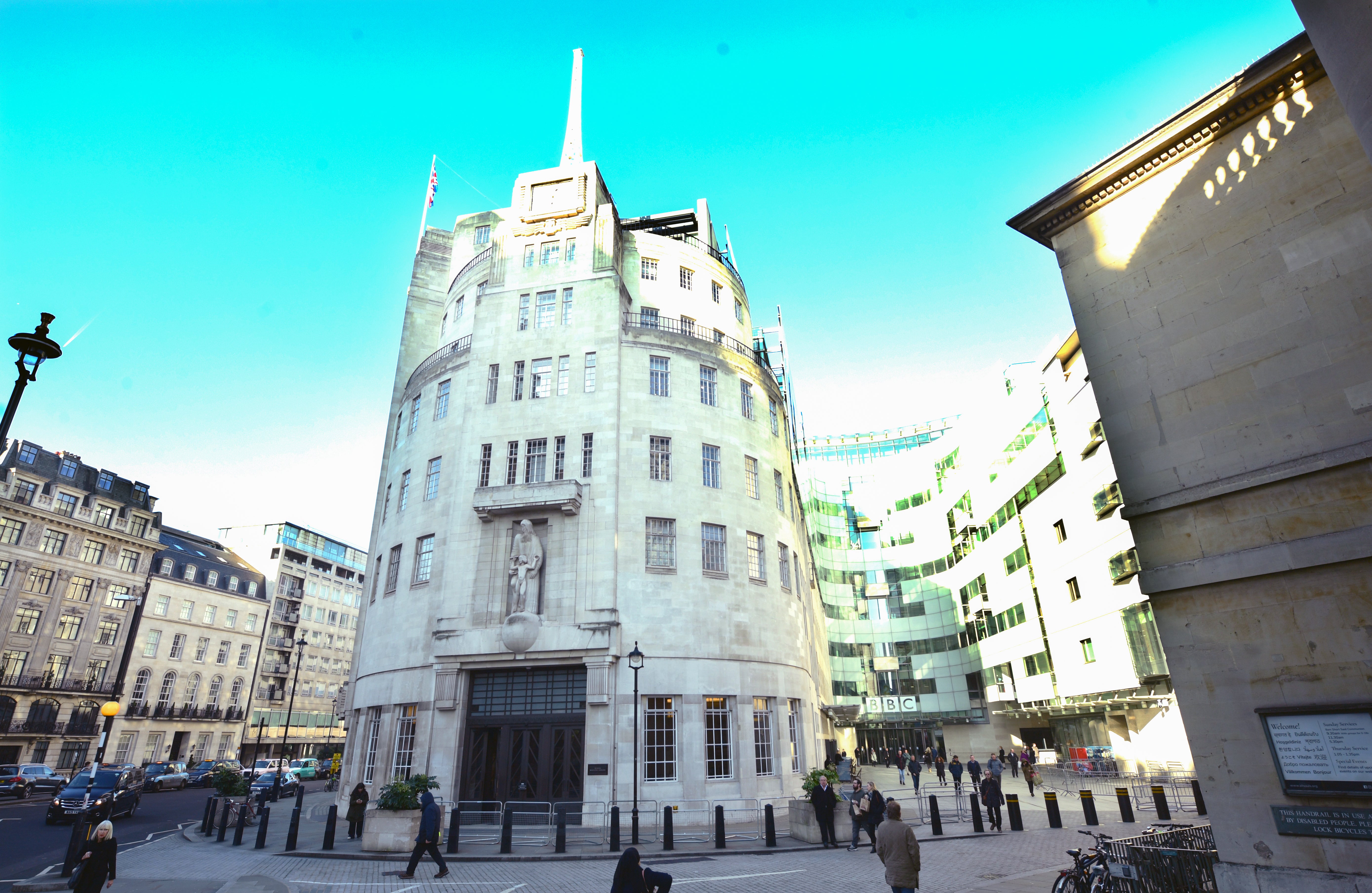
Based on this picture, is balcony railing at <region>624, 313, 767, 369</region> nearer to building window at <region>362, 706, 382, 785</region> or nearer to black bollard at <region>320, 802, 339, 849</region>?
building window at <region>362, 706, 382, 785</region>

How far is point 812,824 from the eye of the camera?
1956 cm

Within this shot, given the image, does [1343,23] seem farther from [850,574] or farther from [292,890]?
[850,574]

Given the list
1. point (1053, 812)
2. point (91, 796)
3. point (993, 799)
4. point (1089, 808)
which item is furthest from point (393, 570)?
point (1089, 808)

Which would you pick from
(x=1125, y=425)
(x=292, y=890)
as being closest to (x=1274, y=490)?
(x=1125, y=425)

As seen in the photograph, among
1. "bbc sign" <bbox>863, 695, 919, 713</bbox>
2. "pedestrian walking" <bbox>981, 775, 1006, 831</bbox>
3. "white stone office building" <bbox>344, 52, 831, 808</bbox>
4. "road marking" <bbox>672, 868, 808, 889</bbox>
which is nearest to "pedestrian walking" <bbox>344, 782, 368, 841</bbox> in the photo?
"white stone office building" <bbox>344, 52, 831, 808</bbox>

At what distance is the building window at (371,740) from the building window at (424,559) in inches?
220

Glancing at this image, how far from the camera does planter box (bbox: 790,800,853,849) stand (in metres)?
19.1

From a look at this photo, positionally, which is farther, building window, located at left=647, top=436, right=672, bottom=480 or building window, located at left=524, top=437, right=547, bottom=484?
building window, located at left=524, top=437, right=547, bottom=484

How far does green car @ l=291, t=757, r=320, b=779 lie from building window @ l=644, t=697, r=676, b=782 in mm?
43709

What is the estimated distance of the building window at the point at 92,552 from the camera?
2357 inches

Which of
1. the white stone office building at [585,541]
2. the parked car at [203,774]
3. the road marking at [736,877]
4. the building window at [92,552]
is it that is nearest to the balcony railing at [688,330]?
the white stone office building at [585,541]

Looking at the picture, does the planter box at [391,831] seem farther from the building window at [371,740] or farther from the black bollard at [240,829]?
the building window at [371,740]

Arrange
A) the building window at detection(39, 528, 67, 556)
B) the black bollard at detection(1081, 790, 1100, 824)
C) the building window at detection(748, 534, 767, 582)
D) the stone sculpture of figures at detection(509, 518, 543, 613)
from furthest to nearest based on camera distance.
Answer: the building window at detection(39, 528, 67, 556) < the building window at detection(748, 534, 767, 582) < the stone sculpture of figures at detection(509, 518, 543, 613) < the black bollard at detection(1081, 790, 1100, 824)

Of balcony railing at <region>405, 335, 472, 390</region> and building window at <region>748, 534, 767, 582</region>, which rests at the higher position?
balcony railing at <region>405, 335, 472, 390</region>
